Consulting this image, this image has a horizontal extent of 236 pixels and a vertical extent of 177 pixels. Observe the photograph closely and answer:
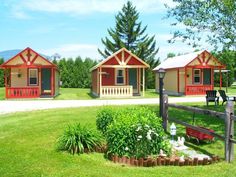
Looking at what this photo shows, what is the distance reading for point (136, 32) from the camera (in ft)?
178

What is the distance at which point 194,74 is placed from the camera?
34.8m

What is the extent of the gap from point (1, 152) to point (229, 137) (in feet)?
16.2

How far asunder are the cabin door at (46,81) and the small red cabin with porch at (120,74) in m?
4.32

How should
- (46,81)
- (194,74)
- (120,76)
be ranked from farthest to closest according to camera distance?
(194,74)
(120,76)
(46,81)

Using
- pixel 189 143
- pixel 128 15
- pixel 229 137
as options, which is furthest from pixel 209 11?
pixel 128 15

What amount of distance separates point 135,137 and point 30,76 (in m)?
25.9

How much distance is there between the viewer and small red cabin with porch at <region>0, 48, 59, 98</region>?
1163 inches

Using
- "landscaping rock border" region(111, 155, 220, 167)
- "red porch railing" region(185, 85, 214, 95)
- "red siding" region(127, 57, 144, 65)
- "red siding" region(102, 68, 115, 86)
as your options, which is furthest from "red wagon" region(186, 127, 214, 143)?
"red siding" region(102, 68, 115, 86)

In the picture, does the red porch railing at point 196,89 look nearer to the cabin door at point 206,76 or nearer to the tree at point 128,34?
the cabin door at point 206,76

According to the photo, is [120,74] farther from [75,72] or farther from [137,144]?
[137,144]

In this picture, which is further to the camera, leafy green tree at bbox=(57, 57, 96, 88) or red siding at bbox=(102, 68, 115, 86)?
leafy green tree at bbox=(57, 57, 96, 88)

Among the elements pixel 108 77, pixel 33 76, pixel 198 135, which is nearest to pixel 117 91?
pixel 108 77

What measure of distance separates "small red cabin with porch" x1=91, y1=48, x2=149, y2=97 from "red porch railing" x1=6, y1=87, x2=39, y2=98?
5383 millimetres

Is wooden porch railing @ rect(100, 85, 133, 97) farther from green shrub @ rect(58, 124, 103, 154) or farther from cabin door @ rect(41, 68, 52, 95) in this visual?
green shrub @ rect(58, 124, 103, 154)
